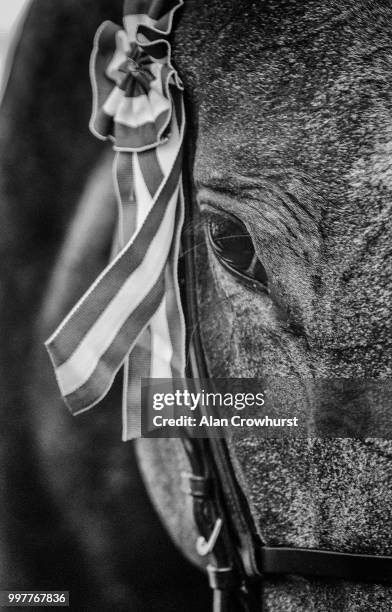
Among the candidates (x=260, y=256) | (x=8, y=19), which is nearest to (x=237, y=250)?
(x=260, y=256)

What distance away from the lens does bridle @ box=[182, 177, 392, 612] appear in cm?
94

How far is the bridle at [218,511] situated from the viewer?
0.94 metres

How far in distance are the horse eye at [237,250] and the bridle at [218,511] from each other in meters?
0.06

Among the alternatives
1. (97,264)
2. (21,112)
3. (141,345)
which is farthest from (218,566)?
(21,112)

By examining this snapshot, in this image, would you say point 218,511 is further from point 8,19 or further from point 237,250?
point 8,19

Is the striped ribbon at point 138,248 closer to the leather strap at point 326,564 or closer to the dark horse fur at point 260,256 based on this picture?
the dark horse fur at point 260,256

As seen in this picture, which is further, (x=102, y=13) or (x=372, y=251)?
(x=102, y=13)

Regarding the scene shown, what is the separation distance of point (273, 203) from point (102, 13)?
426 mm

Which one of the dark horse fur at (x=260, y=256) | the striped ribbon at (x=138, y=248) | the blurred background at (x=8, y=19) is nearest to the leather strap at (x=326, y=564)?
the dark horse fur at (x=260, y=256)

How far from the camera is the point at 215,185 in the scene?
92 centimetres

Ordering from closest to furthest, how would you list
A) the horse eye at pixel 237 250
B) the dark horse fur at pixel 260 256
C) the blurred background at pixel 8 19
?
the dark horse fur at pixel 260 256 → the horse eye at pixel 237 250 → the blurred background at pixel 8 19

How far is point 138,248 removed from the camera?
0.97m

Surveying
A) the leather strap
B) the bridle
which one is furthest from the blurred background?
the leather strap

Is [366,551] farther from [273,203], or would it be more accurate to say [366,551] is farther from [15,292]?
[15,292]
